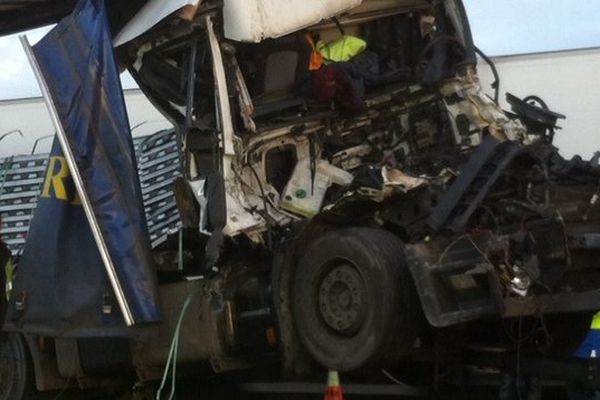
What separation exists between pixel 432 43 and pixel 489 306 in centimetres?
245

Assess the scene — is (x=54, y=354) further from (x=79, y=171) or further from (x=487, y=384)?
(x=487, y=384)

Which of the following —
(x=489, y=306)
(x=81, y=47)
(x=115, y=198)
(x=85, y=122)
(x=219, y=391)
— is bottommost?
(x=219, y=391)

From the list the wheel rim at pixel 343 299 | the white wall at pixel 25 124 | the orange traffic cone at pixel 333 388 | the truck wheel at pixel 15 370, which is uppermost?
the white wall at pixel 25 124

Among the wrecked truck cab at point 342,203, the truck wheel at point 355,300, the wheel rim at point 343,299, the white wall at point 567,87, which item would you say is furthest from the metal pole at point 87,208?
the white wall at point 567,87

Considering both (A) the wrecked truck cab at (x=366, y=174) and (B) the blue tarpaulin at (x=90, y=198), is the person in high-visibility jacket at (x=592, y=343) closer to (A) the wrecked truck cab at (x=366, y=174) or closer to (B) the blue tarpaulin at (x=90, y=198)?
(A) the wrecked truck cab at (x=366, y=174)

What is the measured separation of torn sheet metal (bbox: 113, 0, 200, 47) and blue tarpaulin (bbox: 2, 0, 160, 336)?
0.15 meters

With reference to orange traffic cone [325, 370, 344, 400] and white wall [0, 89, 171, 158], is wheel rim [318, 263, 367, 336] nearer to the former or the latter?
orange traffic cone [325, 370, 344, 400]

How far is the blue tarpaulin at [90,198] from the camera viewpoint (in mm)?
6766

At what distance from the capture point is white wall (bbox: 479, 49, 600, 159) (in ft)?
28.7

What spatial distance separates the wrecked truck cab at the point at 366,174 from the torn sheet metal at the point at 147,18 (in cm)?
8

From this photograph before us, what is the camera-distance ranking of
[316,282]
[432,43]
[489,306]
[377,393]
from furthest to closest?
[432,43], [377,393], [316,282], [489,306]

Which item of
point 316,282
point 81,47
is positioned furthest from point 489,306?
point 81,47

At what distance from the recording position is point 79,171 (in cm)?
673

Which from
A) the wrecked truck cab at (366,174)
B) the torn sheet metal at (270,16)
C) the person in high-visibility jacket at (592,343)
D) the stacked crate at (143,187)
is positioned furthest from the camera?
the stacked crate at (143,187)
